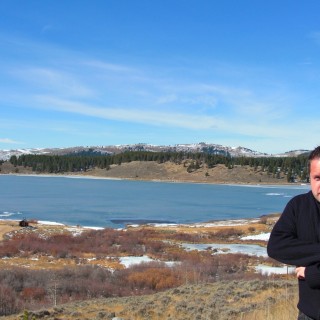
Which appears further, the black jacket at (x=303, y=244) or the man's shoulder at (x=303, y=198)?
the man's shoulder at (x=303, y=198)

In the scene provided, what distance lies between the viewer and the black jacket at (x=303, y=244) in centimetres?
315

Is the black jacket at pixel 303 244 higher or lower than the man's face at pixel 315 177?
lower

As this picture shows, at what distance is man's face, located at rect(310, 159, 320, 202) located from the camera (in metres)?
3.16

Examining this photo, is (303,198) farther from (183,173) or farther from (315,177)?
(183,173)

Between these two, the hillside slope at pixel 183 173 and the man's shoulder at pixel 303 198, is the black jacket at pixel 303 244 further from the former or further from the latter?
the hillside slope at pixel 183 173

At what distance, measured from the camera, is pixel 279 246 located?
3.38 meters

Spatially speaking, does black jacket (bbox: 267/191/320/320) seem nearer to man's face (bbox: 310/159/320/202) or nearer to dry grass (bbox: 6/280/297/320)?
man's face (bbox: 310/159/320/202)

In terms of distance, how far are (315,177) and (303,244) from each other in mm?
504

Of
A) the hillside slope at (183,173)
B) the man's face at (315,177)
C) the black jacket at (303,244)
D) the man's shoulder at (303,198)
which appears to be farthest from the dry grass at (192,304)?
the hillside slope at (183,173)

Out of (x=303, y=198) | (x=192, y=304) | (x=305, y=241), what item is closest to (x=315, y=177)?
(x=303, y=198)

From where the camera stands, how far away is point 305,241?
3240 mm

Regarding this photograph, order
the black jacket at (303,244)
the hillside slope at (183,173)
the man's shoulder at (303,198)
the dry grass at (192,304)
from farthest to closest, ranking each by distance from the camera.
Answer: the hillside slope at (183,173) < the dry grass at (192,304) < the man's shoulder at (303,198) < the black jacket at (303,244)

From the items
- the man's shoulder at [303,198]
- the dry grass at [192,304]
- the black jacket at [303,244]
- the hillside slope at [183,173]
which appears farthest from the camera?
the hillside slope at [183,173]

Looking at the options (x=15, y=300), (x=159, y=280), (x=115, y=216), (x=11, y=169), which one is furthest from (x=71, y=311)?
(x=11, y=169)
